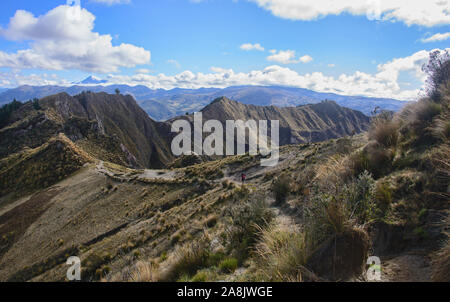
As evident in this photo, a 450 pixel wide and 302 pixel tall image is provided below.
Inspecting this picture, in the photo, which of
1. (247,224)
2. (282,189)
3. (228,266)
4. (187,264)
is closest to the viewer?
(228,266)

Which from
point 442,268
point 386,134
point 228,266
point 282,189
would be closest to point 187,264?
point 228,266

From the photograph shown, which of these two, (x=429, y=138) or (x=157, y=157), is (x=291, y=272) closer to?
(x=429, y=138)

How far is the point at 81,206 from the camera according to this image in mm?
26375

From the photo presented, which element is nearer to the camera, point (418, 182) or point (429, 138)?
point (418, 182)

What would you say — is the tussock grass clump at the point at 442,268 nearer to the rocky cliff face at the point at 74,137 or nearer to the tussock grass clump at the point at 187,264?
the tussock grass clump at the point at 187,264

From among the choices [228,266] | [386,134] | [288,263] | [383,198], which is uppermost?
[386,134]

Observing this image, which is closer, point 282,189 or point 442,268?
point 442,268

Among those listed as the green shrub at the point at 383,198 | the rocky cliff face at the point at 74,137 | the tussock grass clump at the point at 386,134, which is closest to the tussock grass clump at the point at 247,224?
the green shrub at the point at 383,198

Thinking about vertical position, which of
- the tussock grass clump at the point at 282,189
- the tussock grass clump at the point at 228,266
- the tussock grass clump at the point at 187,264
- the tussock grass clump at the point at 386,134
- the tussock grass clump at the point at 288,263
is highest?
the tussock grass clump at the point at 386,134

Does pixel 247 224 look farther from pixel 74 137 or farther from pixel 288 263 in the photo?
pixel 74 137

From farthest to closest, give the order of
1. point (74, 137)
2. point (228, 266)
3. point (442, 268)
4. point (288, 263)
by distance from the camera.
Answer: point (74, 137), point (228, 266), point (288, 263), point (442, 268)

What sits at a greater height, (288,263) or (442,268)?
(442,268)
